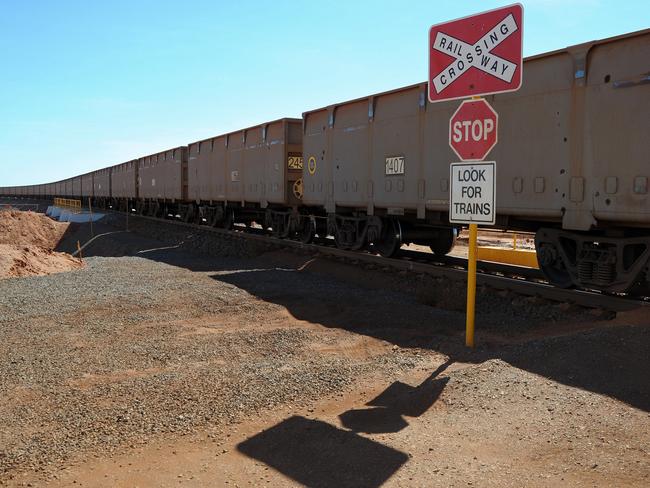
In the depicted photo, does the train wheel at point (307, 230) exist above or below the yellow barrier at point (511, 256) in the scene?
above

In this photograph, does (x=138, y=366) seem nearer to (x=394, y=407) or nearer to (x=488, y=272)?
(x=394, y=407)

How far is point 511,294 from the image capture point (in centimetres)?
873

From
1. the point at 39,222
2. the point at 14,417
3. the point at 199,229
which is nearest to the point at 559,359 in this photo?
the point at 14,417

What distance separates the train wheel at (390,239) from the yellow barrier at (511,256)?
3.81m

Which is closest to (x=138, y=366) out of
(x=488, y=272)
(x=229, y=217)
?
(x=488, y=272)

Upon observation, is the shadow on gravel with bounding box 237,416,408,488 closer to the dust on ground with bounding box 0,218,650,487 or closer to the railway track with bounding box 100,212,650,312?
the dust on ground with bounding box 0,218,650,487

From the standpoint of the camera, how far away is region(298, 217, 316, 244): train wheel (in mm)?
15555

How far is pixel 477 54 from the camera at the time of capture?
5562mm

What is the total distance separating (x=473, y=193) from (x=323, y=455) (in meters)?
3.10

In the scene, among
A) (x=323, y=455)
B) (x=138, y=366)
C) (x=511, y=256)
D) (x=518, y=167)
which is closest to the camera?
(x=323, y=455)

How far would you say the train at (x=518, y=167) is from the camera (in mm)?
7152

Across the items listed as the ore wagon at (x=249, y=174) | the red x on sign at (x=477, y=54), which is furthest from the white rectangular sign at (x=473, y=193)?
the ore wagon at (x=249, y=174)

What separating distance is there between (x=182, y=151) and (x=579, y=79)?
71.1 feet

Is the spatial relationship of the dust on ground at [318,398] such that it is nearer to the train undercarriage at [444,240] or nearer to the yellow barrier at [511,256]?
the train undercarriage at [444,240]
